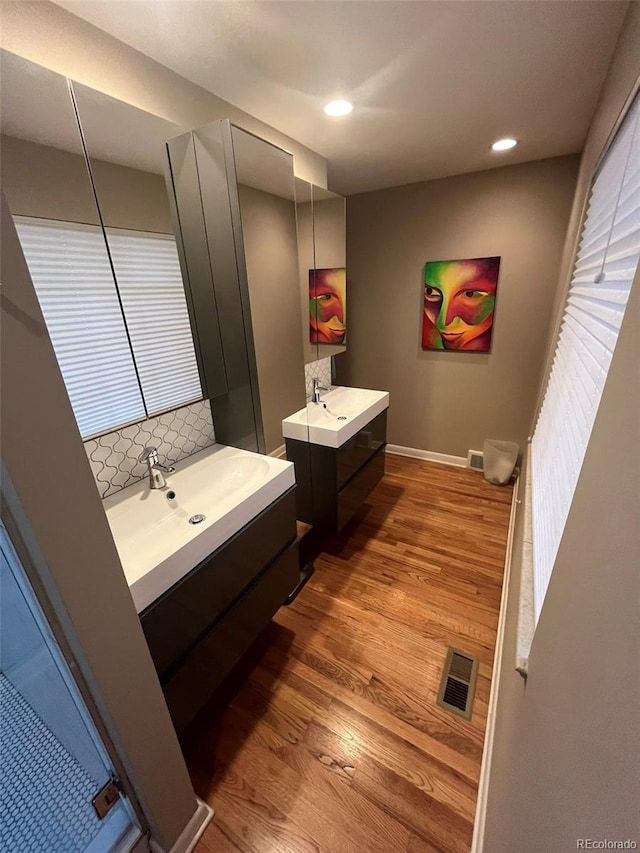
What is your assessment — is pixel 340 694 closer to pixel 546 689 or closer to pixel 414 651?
pixel 414 651

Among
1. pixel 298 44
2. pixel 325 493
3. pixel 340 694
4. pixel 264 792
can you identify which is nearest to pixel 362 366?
pixel 325 493

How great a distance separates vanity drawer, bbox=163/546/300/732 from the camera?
1.11 metres

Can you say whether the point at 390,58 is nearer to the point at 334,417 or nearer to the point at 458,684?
the point at 334,417

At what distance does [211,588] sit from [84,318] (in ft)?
3.30

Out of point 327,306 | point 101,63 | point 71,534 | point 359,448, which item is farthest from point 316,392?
point 71,534

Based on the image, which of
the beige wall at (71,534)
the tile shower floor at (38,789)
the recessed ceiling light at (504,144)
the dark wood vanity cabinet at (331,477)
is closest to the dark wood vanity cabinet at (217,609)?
the beige wall at (71,534)

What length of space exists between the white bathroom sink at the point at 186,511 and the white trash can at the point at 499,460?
208cm

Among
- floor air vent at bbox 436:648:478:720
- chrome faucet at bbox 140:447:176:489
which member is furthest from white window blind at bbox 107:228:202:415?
floor air vent at bbox 436:648:478:720

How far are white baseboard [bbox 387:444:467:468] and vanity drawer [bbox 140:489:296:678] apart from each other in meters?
2.13

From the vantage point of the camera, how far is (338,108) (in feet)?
4.99

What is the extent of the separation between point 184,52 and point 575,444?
1799 mm

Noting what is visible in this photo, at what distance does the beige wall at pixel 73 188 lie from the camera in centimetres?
95

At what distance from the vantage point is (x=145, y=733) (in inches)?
33.9

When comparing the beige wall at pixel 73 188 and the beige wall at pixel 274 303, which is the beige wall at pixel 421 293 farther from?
the beige wall at pixel 73 188
